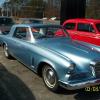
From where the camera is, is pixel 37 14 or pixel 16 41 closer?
pixel 16 41

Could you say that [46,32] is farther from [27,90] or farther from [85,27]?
[85,27]

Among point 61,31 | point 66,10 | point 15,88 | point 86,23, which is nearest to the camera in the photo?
point 15,88

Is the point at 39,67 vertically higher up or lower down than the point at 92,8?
lower down

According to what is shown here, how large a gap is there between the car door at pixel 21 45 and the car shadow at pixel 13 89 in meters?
0.57

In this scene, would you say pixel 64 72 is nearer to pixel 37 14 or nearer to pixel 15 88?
pixel 15 88

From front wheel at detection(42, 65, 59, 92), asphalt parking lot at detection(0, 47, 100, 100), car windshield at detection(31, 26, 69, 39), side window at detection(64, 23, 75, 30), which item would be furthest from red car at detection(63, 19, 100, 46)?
front wheel at detection(42, 65, 59, 92)

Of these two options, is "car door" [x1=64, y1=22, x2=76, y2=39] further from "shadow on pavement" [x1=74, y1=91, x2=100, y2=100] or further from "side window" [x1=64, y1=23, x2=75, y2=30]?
"shadow on pavement" [x1=74, y1=91, x2=100, y2=100]

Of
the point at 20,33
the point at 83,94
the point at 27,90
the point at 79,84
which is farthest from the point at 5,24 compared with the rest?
the point at 79,84

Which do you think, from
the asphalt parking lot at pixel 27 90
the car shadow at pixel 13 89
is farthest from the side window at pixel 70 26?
the car shadow at pixel 13 89

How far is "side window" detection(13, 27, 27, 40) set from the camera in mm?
7267

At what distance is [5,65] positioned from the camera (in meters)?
8.12

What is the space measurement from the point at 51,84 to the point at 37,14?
2872 inches

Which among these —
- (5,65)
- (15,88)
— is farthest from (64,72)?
(5,65)

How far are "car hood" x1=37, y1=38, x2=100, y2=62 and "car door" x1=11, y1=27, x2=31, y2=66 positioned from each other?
470 millimetres
